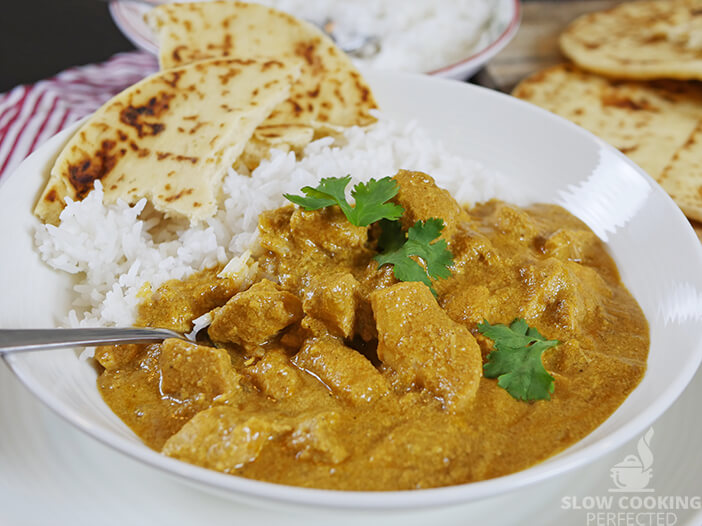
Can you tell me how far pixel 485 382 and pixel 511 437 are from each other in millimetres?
251

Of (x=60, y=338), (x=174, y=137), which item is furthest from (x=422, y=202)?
(x=60, y=338)

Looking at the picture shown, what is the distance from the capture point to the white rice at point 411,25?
5.30 m

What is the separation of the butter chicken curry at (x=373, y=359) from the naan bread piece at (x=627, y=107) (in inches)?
56.9

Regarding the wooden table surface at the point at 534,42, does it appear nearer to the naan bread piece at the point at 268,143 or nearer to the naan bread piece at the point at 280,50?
the naan bread piece at the point at 280,50

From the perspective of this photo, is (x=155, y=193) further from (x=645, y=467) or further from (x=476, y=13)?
(x=476, y=13)

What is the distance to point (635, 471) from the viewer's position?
2379 millimetres

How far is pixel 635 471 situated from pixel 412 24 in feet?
13.6

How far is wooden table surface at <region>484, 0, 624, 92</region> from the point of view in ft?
17.2

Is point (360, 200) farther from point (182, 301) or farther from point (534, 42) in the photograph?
point (534, 42)

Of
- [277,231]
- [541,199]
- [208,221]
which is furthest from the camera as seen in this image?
[541,199]

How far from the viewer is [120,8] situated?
5.06 m

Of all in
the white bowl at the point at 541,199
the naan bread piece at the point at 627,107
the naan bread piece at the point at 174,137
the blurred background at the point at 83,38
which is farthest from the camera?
the blurred background at the point at 83,38

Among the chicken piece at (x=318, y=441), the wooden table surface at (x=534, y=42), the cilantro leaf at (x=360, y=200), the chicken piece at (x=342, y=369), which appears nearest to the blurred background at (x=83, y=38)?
the wooden table surface at (x=534, y=42)

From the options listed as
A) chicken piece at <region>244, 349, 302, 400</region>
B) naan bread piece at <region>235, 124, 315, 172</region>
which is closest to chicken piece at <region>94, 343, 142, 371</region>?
chicken piece at <region>244, 349, 302, 400</region>
